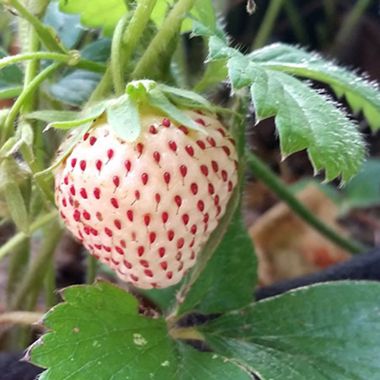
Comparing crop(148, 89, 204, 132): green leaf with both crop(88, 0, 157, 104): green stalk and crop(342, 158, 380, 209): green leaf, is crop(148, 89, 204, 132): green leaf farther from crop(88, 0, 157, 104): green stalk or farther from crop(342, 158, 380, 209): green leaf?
crop(342, 158, 380, 209): green leaf

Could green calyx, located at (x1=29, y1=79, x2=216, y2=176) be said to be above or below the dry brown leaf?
above

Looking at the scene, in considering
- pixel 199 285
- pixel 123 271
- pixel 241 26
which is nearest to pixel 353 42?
pixel 241 26

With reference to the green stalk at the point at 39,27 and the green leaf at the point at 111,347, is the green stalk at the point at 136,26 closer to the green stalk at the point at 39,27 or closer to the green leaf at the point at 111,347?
the green stalk at the point at 39,27

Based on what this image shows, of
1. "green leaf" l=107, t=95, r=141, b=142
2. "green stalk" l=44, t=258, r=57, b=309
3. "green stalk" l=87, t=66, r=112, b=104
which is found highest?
"green leaf" l=107, t=95, r=141, b=142

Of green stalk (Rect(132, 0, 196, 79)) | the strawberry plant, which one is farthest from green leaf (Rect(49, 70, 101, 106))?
green stalk (Rect(132, 0, 196, 79))

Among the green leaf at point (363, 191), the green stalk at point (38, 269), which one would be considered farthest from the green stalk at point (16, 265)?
the green leaf at point (363, 191)

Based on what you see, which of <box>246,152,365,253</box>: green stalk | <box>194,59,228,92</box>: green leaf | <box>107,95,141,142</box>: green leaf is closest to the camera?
<box>107,95,141,142</box>: green leaf
